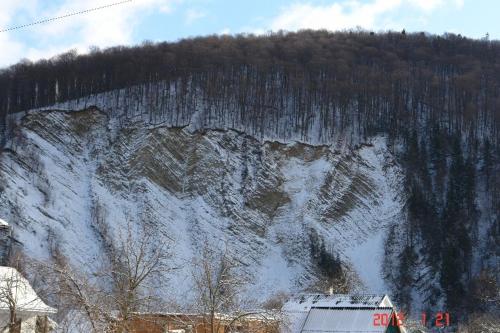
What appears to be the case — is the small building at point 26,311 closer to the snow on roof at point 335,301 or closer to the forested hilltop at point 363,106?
the snow on roof at point 335,301

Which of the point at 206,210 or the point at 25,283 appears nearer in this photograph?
the point at 25,283

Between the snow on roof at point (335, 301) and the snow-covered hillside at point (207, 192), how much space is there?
11399mm

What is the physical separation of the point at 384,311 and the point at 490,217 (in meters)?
34.6

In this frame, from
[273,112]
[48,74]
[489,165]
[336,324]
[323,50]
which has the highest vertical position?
[323,50]

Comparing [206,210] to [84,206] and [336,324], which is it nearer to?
[84,206]

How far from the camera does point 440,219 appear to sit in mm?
78438

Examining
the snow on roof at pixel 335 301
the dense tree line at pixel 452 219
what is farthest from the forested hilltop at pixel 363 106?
the snow on roof at pixel 335 301

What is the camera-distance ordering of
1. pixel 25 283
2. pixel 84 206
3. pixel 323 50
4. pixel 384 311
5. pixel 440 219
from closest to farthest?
pixel 25 283 → pixel 384 311 → pixel 84 206 → pixel 440 219 → pixel 323 50

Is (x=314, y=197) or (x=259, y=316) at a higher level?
(x=314, y=197)

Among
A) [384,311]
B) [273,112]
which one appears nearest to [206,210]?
[273,112]

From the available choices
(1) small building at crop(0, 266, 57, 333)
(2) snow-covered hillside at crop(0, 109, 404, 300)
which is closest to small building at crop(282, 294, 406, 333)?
(2) snow-covered hillside at crop(0, 109, 404, 300)

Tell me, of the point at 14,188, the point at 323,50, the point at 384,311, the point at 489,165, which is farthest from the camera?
the point at 323,50

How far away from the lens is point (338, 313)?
49.2 m

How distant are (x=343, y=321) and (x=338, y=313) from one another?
0.73 metres
